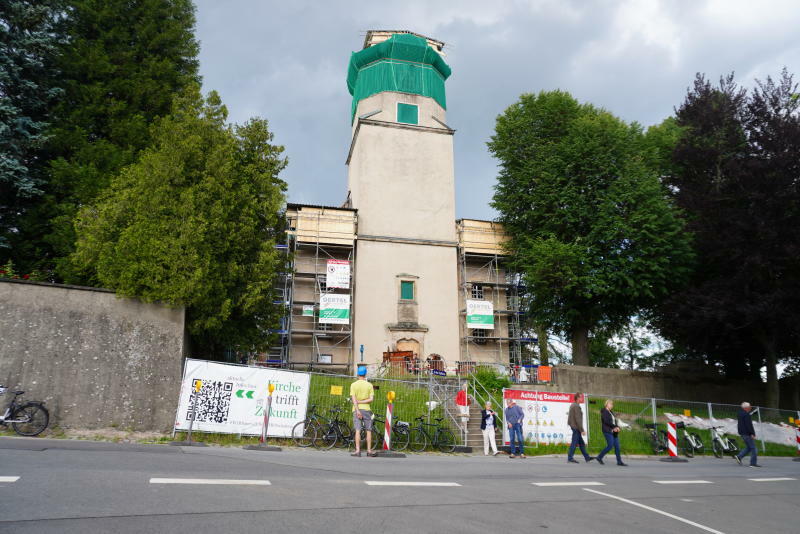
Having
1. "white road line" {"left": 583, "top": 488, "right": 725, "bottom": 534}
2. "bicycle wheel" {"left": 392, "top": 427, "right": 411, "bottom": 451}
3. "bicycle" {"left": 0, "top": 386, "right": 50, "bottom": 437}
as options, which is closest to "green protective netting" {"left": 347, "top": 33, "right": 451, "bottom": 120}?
"bicycle wheel" {"left": 392, "top": 427, "right": 411, "bottom": 451}

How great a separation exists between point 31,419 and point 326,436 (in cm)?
618

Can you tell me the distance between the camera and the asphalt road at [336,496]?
512 centimetres

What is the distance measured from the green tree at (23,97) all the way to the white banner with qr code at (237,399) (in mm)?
9159

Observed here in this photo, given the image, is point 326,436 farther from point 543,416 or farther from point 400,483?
point 543,416

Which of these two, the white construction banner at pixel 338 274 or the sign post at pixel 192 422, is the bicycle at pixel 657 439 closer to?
the sign post at pixel 192 422

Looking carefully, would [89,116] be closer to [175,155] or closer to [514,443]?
[175,155]

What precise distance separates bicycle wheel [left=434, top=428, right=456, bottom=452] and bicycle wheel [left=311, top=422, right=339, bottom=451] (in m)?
2.94

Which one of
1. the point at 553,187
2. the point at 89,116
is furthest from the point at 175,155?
the point at 553,187

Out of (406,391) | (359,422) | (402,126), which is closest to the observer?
(359,422)

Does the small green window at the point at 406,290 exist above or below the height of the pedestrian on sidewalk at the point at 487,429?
above

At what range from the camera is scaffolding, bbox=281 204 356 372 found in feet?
99.9

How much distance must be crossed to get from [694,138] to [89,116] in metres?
26.0

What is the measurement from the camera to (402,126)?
34.4m

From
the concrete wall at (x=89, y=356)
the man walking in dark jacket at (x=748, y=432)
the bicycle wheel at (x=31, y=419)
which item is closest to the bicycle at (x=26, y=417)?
the bicycle wheel at (x=31, y=419)
